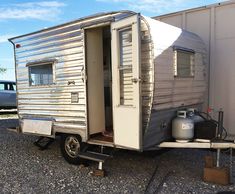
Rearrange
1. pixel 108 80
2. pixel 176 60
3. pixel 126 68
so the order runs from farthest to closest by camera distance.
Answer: pixel 108 80
pixel 176 60
pixel 126 68

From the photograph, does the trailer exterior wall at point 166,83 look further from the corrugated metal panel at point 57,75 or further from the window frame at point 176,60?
the corrugated metal panel at point 57,75

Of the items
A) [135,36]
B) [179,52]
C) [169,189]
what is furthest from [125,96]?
[169,189]

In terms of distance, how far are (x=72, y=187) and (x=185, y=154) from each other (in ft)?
8.81

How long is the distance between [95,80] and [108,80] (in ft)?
3.50

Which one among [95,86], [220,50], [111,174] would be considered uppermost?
[220,50]

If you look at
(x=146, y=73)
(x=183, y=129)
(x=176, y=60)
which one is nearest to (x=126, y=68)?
(x=146, y=73)

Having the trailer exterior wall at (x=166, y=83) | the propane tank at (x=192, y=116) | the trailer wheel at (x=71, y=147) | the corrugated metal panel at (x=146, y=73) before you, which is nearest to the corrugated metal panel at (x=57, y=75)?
the trailer wheel at (x=71, y=147)

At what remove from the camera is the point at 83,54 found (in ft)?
16.1

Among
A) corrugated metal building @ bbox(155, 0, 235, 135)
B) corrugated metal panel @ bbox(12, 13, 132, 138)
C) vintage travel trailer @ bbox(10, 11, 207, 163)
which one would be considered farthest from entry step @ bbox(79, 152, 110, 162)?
corrugated metal building @ bbox(155, 0, 235, 135)

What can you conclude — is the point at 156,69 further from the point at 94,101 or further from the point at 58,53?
the point at 58,53

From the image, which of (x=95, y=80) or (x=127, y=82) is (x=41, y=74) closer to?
(x=95, y=80)

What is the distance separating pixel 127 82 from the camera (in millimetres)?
4203

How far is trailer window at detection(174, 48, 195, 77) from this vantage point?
4512 millimetres

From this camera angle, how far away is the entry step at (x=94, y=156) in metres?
4.64
